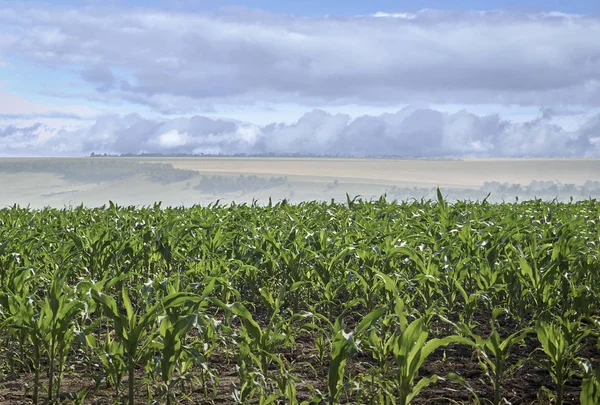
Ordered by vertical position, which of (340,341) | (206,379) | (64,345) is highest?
(340,341)

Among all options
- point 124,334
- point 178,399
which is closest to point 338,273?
point 178,399

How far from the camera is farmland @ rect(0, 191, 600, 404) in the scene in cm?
340

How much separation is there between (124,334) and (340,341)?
116 cm

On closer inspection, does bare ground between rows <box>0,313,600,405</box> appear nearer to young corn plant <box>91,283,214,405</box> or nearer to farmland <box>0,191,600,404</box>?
farmland <box>0,191,600,404</box>

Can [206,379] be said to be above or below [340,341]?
below

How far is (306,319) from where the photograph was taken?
18.9 ft

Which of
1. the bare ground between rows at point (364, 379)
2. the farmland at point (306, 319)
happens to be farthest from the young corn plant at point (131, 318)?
the bare ground between rows at point (364, 379)

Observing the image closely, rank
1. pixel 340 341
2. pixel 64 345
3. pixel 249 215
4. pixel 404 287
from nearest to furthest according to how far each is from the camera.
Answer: pixel 340 341 < pixel 64 345 < pixel 404 287 < pixel 249 215

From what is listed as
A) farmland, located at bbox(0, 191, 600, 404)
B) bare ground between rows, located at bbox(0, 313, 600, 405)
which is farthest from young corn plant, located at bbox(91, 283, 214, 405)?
bare ground between rows, located at bbox(0, 313, 600, 405)

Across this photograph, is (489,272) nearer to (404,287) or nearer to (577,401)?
(404,287)

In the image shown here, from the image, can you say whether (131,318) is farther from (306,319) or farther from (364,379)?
(306,319)

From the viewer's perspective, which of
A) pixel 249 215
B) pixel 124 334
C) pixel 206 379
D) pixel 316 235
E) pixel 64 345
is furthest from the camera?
pixel 249 215

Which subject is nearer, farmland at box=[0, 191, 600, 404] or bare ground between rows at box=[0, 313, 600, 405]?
farmland at box=[0, 191, 600, 404]

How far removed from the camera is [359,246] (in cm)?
568
